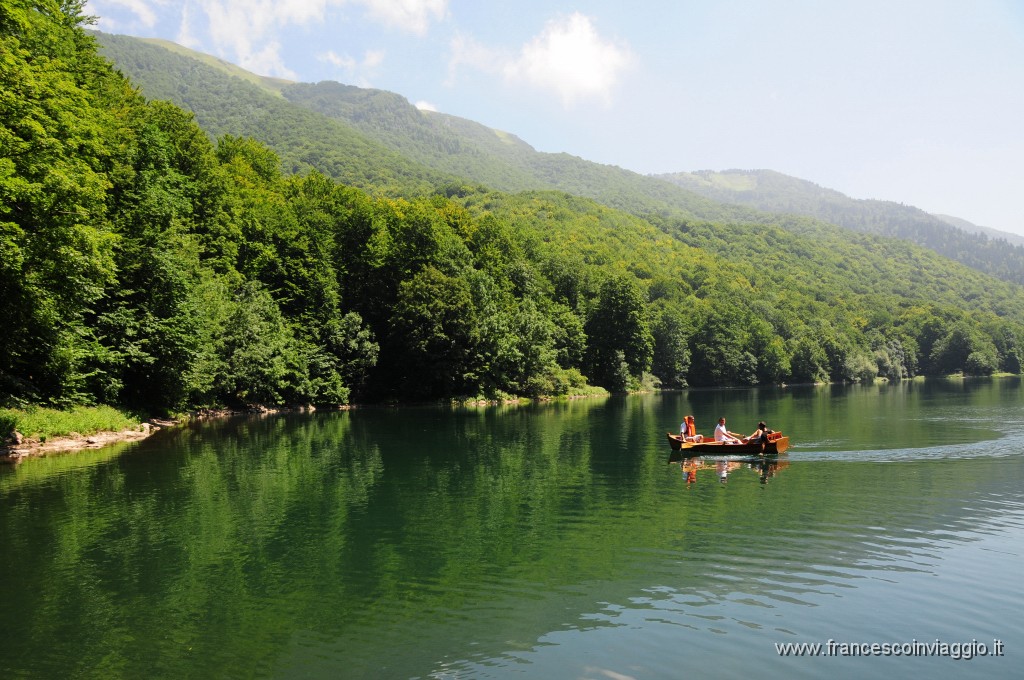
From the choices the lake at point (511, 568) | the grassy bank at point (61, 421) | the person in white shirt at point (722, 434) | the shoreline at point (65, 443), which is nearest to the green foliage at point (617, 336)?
the person in white shirt at point (722, 434)

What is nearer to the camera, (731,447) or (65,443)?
(731,447)

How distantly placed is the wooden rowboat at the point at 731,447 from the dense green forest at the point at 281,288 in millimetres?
30130

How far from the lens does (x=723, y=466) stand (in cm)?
3403

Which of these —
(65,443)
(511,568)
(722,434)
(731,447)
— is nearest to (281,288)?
(65,443)

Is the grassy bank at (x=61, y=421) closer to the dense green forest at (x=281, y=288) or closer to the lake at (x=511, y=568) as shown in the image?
the dense green forest at (x=281, y=288)

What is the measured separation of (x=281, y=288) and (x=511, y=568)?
6523cm

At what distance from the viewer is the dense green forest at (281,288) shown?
1231 inches

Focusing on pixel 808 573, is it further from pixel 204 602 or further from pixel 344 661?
pixel 204 602

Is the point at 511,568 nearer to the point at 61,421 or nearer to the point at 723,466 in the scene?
the point at 723,466

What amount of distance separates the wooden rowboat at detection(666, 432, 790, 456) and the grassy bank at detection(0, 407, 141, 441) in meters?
33.3

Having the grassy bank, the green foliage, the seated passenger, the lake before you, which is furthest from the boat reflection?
the green foliage

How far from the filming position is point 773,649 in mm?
12086

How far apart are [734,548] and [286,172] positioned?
571ft

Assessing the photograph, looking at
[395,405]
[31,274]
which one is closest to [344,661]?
[31,274]
